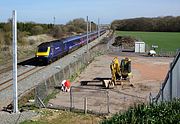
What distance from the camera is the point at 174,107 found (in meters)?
8.98

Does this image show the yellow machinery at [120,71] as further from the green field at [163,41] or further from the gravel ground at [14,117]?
the green field at [163,41]

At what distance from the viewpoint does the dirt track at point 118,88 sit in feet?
77.6

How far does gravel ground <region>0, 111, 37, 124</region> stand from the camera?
19.7 meters

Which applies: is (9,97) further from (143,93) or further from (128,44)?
(128,44)

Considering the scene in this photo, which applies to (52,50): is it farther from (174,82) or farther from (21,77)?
(174,82)

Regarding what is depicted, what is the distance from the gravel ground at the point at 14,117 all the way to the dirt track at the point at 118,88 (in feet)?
10.0

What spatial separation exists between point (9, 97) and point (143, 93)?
912 cm

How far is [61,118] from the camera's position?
2025cm

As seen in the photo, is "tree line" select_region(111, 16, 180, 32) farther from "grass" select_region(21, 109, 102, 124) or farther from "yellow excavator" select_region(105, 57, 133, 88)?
"grass" select_region(21, 109, 102, 124)

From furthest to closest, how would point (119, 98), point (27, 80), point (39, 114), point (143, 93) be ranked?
point (27, 80) < point (143, 93) < point (119, 98) < point (39, 114)

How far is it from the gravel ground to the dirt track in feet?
10.0

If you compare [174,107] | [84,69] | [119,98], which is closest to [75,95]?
[119,98]

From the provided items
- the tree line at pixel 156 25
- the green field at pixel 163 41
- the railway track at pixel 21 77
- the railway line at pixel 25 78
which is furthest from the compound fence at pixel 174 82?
the tree line at pixel 156 25

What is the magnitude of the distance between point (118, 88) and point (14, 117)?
36.4 ft
